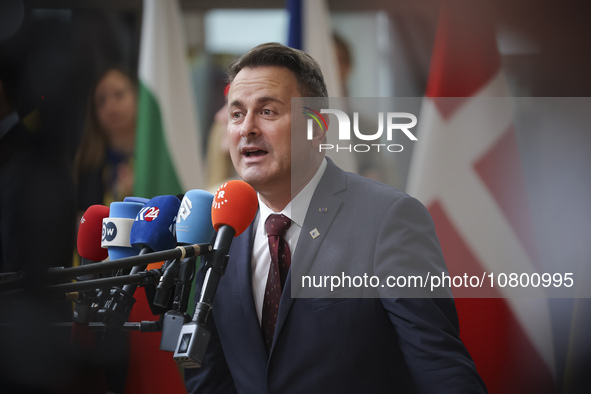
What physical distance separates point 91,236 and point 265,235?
1.58 ft

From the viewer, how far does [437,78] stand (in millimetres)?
2848

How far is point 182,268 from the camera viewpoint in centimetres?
95

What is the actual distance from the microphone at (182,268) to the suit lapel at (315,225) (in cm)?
30

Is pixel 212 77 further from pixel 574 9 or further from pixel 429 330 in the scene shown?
pixel 429 330

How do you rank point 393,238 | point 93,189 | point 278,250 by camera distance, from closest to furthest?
1. point 393,238
2. point 278,250
3. point 93,189

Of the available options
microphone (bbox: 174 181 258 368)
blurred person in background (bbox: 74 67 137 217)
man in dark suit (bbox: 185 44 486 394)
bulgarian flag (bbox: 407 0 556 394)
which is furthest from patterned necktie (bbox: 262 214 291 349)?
blurred person in background (bbox: 74 67 137 217)

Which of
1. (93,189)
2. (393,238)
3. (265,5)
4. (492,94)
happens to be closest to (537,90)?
(492,94)

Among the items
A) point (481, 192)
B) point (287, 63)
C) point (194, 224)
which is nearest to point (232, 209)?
point (194, 224)

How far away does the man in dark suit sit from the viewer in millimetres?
1267

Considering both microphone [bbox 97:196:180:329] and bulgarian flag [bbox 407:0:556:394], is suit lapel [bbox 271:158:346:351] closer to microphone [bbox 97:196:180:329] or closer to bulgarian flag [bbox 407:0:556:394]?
microphone [bbox 97:196:180:329]

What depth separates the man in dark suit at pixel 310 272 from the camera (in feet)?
4.16

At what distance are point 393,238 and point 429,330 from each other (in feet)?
0.81

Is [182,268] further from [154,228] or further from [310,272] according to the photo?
[310,272]

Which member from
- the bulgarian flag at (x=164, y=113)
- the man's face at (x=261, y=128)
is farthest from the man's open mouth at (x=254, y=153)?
the bulgarian flag at (x=164, y=113)
